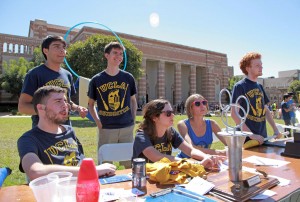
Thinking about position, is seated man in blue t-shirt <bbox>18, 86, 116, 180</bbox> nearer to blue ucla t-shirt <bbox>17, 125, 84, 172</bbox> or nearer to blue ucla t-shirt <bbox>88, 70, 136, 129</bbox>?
blue ucla t-shirt <bbox>17, 125, 84, 172</bbox>

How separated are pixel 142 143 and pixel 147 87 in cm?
3549

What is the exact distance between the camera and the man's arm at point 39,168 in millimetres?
1711

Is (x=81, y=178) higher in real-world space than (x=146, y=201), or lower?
higher

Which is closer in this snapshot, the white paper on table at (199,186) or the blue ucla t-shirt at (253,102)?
the white paper on table at (199,186)

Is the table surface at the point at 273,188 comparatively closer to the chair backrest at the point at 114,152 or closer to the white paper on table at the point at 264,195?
the white paper on table at the point at 264,195

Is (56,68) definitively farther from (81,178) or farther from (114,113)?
(81,178)

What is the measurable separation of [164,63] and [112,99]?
33.9 metres

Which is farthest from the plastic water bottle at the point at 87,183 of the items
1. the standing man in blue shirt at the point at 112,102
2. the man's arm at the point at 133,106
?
the man's arm at the point at 133,106

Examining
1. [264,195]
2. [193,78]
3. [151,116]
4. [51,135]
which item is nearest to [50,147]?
[51,135]

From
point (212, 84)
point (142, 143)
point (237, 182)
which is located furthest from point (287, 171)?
point (212, 84)

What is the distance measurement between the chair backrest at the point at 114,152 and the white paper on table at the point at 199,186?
148cm

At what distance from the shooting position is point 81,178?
1227mm

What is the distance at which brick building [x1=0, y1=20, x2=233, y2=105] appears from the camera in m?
31.5

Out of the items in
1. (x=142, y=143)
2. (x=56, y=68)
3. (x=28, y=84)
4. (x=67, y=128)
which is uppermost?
(x=56, y=68)
